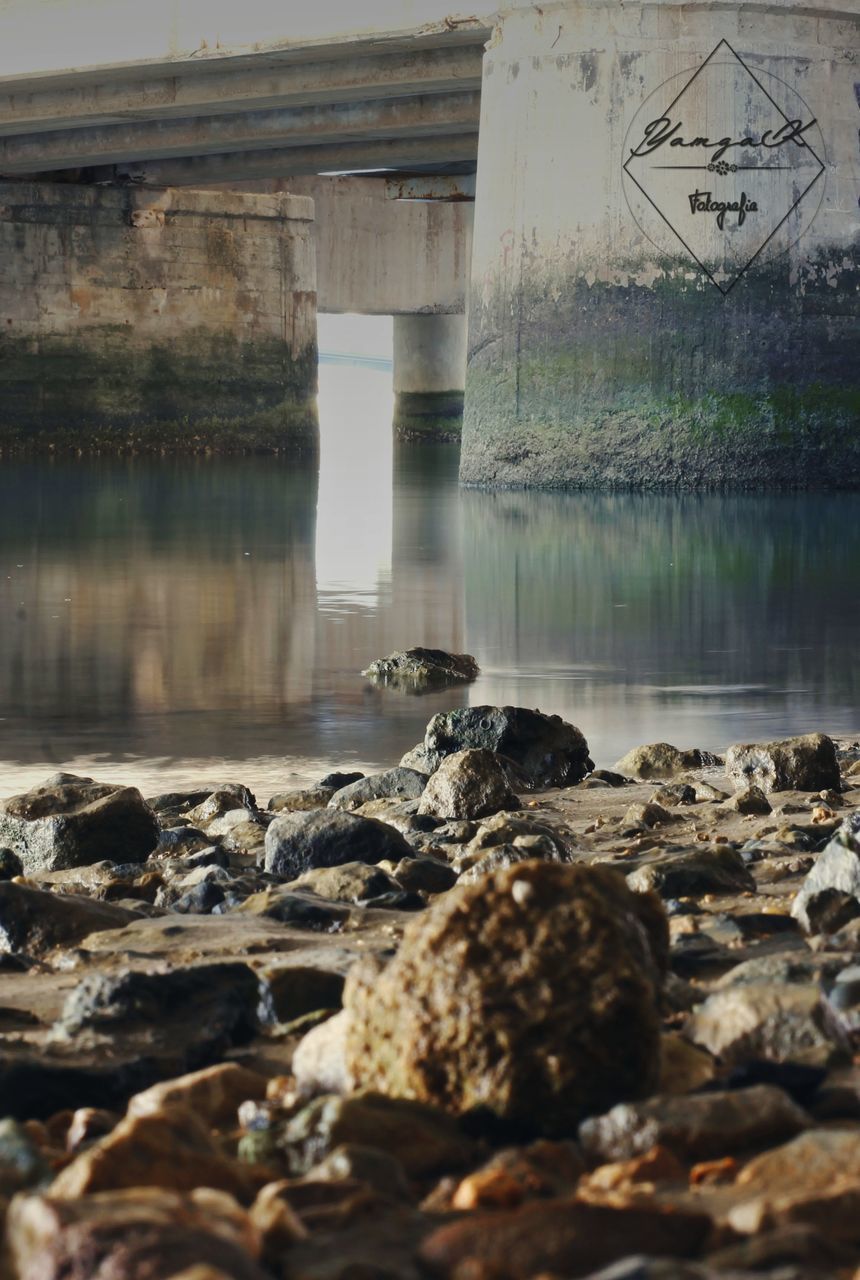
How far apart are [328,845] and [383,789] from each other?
873 mm

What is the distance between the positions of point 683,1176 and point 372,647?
16.0 ft

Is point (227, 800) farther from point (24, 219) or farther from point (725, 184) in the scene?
point (24, 219)

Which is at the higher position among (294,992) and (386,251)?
(386,251)

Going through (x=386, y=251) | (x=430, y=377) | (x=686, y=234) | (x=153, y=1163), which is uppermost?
(x=386, y=251)

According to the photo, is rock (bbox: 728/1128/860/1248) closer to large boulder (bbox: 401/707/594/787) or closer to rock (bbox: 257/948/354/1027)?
rock (bbox: 257/948/354/1027)

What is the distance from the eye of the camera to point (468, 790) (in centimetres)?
377

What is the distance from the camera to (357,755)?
4660mm

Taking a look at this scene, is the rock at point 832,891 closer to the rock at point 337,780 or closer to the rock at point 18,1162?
the rock at point 18,1162

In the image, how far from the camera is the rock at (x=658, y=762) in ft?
14.3

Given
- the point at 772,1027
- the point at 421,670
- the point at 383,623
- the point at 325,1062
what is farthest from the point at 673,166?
the point at 325,1062

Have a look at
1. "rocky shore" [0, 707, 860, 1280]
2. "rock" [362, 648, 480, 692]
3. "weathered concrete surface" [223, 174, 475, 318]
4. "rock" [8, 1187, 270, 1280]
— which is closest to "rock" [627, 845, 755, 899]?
"rocky shore" [0, 707, 860, 1280]

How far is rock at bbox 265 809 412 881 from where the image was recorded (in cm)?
313

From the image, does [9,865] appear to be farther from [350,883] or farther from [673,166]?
[673,166]

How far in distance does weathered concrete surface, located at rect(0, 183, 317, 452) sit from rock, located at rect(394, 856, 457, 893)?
16.7m
